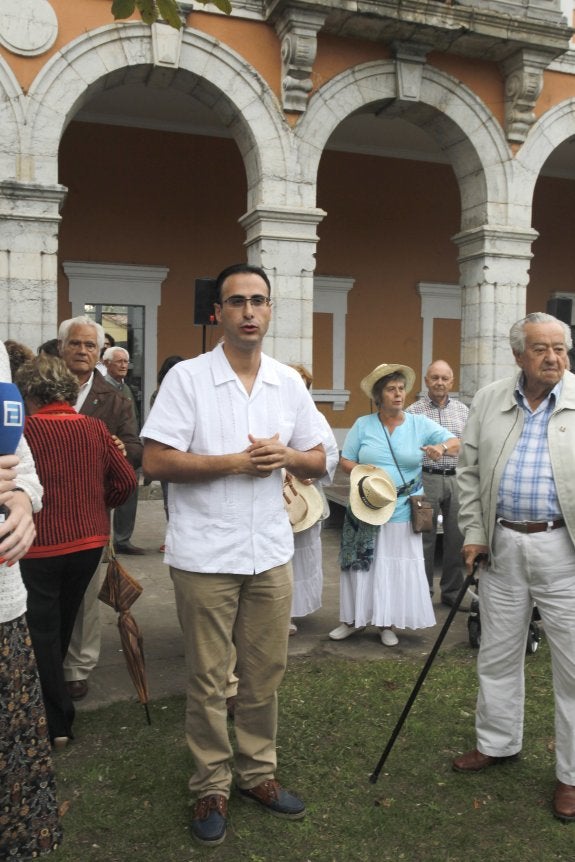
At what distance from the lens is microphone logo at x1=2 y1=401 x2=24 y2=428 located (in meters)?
1.82

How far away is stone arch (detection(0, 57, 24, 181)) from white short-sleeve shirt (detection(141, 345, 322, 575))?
6714 mm

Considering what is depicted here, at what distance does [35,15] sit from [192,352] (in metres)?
6.81

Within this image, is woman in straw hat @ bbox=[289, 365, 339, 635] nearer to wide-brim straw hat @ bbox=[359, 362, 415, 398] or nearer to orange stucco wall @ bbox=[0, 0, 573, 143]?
wide-brim straw hat @ bbox=[359, 362, 415, 398]

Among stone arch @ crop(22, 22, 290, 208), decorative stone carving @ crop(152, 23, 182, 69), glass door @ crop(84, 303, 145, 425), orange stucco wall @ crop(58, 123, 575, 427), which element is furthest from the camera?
glass door @ crop(84, 303, 145, 425)

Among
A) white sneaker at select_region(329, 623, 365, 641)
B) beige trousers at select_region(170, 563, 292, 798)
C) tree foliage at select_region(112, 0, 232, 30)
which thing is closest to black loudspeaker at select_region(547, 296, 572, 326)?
white sneaker at select_region(329, 623, 365, 641)

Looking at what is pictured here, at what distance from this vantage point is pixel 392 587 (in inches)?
206

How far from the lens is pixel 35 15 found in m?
8.76

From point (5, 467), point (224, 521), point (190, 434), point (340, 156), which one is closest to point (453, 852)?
point (224, 521)

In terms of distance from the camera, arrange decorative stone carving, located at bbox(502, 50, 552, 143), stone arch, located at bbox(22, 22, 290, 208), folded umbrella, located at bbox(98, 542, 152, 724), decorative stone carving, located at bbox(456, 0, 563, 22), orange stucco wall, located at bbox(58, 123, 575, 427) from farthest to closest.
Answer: orange stucco wall, located at bbox(58, 123, 575, 427) < decorative stone carving, located at bbox(502, 50, 552, 143) < decorative stone carving, located at bbox(456, 0, 563, 22) < stone arch, located at bbox(22, 22, 290, 208) < folded umbrella, located at bbox(98, 542, 152, 724)

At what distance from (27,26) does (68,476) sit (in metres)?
7.24

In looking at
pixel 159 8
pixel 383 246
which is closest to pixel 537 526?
pixel 159 8

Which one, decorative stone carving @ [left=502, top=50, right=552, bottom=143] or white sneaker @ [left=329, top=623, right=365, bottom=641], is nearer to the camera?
white sneaker @ [left=329, top=623, right=365, bottom=641]

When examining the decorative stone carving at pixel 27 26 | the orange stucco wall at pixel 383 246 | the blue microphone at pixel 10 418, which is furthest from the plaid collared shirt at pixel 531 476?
the orange stucco wall at pixel 383 246

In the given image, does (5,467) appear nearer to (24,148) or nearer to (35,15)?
(24,148)
